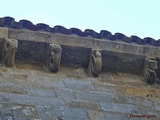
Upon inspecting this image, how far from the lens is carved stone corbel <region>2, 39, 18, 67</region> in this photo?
6308 millimetres

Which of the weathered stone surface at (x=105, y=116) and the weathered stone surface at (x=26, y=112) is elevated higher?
the weathered stone surface at (x=26, y=112)

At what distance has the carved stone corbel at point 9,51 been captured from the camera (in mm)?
6308

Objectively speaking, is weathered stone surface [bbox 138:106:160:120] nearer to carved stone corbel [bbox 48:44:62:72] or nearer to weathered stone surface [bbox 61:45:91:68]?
weathered stone surface [bbox 61:45:91:68]

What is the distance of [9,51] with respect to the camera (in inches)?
250

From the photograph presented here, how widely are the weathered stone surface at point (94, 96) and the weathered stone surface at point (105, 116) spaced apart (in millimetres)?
353

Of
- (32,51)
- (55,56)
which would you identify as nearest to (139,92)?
(55,56)

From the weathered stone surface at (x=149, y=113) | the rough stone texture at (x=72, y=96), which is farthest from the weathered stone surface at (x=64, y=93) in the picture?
the weathered stone surface at (x=149, y=113)

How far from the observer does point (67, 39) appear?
6.72 meters

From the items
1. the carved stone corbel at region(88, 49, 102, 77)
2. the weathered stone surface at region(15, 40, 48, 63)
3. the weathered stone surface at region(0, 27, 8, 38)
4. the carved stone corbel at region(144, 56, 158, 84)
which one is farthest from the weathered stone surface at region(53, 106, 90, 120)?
the carved stone corbel at region(144, 56, 158, 84)

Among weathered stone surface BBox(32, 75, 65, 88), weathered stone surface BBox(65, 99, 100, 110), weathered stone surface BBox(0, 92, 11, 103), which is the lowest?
weathered stone surface BBox(65, 99, 100, 110)

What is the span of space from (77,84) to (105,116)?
0.87m

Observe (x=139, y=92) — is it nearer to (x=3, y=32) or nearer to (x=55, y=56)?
(x=55, y=56)

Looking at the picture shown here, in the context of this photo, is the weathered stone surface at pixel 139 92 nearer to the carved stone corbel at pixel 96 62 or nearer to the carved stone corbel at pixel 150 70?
the carved stone corbel at pixel 150 70

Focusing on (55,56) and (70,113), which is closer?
(70,113)
